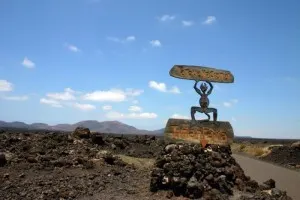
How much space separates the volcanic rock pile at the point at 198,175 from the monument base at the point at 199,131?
0.93 m

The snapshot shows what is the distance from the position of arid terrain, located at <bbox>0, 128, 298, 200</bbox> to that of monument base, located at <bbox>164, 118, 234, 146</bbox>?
0.72 m

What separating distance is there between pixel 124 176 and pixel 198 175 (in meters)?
5.46

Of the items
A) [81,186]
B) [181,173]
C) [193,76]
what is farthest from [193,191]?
[81,186]

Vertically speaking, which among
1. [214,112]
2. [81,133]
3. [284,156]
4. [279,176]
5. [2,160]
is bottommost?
[279,176]

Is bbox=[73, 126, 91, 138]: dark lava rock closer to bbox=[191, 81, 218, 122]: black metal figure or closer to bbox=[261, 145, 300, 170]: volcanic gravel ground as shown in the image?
bbox=[191, 81, 218, 122]: black metal figure

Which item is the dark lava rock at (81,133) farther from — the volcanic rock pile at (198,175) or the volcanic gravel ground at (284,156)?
the volcanic gravel ground at (284,156)

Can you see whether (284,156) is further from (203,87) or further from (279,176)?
(203,87)

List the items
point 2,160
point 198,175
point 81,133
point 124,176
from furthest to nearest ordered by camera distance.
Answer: point 81,133, point 2,160, point 124,176, point 198,175

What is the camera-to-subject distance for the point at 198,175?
1209 centimetres

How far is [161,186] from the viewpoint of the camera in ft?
40.3

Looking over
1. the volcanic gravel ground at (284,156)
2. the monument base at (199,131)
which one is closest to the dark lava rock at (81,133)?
the monument base at (199,131)

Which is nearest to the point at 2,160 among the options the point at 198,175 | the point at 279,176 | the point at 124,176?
the point at 124,176

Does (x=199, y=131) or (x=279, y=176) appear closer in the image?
(x=199, y=131)

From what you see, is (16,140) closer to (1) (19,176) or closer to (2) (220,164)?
(1) (19,176)
